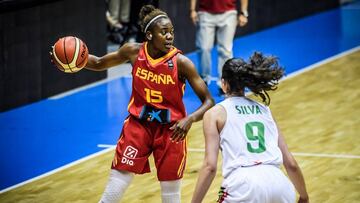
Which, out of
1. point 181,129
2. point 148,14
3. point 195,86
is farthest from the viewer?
point 148,14

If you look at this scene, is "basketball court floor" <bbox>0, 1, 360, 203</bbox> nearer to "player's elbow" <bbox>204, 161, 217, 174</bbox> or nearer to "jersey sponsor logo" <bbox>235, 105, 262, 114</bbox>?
"jersey sponsor logo" <bbox>235, 105, 262, 114</bbox>

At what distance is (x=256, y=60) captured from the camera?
6.02 metres

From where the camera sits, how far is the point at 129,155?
737 cm

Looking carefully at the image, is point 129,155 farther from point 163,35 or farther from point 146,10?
point 146,10

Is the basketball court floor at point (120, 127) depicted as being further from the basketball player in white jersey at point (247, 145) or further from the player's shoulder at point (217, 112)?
the player's shoulder at point (217, 112)

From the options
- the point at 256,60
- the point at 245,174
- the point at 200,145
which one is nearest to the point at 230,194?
the point at 245,174

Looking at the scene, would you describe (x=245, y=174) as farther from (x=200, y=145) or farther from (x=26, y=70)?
(x=26, y=70)

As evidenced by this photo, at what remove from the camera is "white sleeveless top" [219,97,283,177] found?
588 cm

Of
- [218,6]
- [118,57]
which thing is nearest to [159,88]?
[118,57]

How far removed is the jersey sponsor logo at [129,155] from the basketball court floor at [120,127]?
181cm

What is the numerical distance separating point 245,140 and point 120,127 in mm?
6598

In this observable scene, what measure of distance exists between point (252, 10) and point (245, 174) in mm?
13864

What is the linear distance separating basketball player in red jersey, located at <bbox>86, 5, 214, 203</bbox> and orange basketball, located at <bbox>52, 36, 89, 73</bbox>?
0.61 m

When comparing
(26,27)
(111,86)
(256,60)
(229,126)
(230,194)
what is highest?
(256,60)
